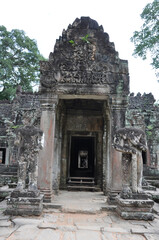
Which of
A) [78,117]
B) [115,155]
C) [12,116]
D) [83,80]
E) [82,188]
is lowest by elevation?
[82,188]

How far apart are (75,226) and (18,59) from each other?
28.9 meters

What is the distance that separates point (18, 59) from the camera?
29.2 meters

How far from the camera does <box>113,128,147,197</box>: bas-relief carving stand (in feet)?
16.4

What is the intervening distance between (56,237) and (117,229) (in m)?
1.27

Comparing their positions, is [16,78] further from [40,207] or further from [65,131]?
[40,207]

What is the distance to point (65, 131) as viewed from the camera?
29.5 feet

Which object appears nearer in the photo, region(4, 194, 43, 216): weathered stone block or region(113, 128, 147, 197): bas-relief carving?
region(4, 194, 43, 216): weathered stone block

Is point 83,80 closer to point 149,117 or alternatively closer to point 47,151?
point 47,151

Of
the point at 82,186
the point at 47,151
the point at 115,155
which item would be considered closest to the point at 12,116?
the point at 82,186

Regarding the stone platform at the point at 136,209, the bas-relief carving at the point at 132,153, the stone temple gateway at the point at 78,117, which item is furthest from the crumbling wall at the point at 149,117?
the stone platform at the point at 136,209

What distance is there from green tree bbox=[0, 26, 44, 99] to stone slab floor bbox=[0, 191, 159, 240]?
2443cm

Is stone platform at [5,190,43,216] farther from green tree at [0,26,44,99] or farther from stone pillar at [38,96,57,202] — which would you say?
green tree at [0,26,44,99]

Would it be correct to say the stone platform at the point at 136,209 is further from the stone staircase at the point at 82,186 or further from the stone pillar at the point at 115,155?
the stone staircase at the point at 82,186

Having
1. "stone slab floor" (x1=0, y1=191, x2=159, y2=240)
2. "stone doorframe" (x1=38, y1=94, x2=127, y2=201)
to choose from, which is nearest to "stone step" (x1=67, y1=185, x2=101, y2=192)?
"stone doorframe" (x1=38, y1=94, x2=127, y2=201)
